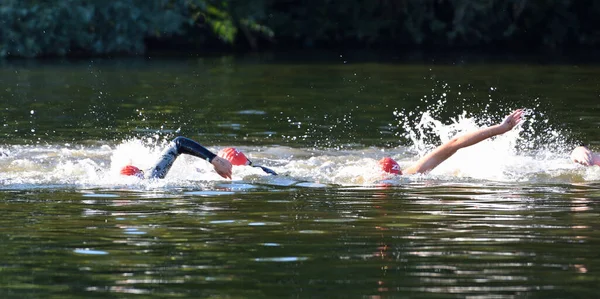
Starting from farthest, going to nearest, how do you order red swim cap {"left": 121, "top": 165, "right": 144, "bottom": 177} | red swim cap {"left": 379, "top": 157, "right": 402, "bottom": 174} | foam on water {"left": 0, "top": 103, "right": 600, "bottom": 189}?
red swim cap {"left": 379, "top": 157, "right": 402, "bottom": 174}, foam on water {"left": 0, "top": 103, "right": 600, "bottom": 189}, red swim cap {"left": 121, "top": 165, "right": 144, "bottom": 177}

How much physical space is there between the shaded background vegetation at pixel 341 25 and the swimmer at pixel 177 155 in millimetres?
29977

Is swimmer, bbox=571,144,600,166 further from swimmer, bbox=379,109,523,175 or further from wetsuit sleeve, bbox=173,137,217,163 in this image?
wetsuit sleeve, bbox=173,137,217,163

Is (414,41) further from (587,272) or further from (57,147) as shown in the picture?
(587,272)

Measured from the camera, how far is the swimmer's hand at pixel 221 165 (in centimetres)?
1367

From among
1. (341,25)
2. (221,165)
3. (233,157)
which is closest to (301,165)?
(233,157)

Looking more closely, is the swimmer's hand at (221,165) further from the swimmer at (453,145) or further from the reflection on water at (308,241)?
the swimmer at (453,145)

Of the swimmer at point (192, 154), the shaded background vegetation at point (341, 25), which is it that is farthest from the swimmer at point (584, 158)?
the shaded background vegetation at point (341, 25)

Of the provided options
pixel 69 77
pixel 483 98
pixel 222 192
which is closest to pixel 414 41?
pixel 69 77

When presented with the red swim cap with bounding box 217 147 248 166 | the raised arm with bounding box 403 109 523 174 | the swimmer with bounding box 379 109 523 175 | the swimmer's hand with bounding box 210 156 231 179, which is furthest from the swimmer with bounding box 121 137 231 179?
the raised arm with bounding box 403 109 523 174

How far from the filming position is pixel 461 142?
1422cm

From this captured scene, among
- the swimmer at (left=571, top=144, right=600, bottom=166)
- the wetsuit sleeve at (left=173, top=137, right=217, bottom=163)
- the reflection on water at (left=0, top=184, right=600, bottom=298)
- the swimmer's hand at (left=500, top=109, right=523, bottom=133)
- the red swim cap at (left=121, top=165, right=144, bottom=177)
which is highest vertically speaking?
the swimmer's hand at (left=500, top=109, right=523, bottom=133)

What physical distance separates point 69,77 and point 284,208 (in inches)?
874

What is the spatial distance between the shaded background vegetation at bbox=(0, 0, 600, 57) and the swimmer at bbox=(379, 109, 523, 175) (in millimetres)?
29997

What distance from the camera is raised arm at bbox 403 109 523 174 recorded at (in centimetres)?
1388
